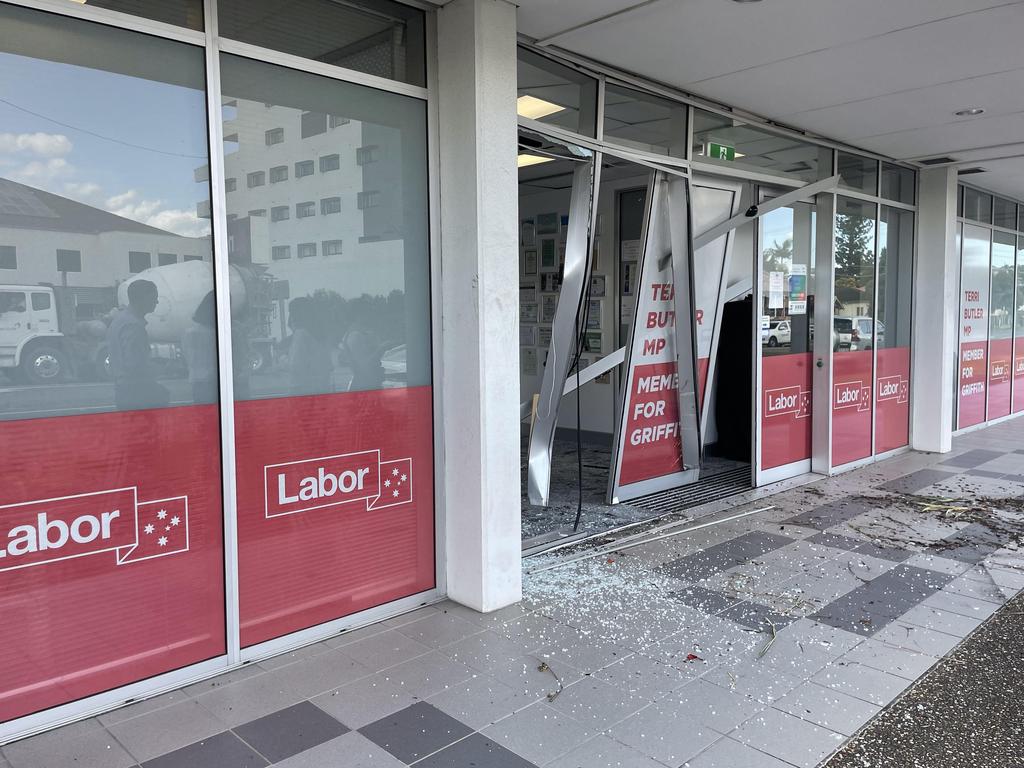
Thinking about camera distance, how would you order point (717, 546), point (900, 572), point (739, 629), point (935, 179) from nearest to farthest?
1. point (739, 629)
2. point (900, 572)
3. point (717, 546)
4. point (935, 179)

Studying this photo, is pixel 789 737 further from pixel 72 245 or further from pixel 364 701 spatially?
pixel 72 245

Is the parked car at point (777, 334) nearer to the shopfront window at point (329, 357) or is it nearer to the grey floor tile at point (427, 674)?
the shopfront window at point (329, 357)

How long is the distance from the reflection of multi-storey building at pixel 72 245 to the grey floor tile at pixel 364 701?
172cm

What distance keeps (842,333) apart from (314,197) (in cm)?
546

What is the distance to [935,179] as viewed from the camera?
813 centimetres

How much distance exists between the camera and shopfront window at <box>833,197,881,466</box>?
7219 mm

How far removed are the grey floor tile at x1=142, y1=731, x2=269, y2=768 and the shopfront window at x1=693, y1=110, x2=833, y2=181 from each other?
478 cm

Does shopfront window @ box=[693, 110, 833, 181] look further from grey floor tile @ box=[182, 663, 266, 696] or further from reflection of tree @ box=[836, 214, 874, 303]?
grey floor tile @ box=[182, 663, 266, 696]

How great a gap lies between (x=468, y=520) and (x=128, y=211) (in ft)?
6.84

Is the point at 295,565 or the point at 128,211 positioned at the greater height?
the point at 128,211

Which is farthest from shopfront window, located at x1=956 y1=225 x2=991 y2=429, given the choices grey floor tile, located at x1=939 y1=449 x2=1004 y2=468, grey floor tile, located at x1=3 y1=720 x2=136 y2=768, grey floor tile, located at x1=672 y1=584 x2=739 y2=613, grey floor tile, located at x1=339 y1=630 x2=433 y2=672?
grey floor tile, located at x1=3 y1=720 x2=136 y2=768

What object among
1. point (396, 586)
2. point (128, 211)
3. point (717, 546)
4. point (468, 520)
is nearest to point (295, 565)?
point (396, 586)

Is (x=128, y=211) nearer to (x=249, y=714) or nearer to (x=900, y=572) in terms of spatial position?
(x=249, y=714)

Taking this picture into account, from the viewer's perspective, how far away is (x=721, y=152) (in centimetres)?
603
